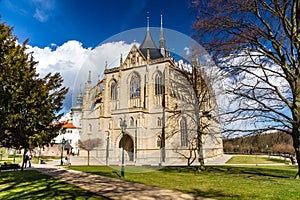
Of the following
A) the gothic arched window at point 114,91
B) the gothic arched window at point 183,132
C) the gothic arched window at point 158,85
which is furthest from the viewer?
the gothic arched window at point 114,91

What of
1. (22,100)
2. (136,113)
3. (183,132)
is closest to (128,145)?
(136,113)

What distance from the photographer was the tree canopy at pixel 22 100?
1009 centimetres

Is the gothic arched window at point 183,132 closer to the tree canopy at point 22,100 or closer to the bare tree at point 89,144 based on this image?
the tree canopy at point 22,100

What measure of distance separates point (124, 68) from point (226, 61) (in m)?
23.2

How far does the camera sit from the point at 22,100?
1080 cm

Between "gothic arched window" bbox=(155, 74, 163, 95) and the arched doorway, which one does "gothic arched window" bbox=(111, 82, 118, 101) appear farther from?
the arched doorway

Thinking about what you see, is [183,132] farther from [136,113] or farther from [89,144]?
[89,144]

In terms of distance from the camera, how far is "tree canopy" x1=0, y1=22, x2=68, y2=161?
33.1ft

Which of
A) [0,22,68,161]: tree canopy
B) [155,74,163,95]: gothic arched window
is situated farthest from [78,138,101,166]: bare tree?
[0,22,68,161]: tree canopy

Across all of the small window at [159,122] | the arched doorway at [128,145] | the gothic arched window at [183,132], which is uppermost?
the small window at [159,122]

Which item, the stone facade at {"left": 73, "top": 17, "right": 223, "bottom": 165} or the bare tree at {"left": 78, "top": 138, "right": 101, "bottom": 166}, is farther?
the bare tree at {"left": 78, "top": 138, "right": 101, "bottom": 166}

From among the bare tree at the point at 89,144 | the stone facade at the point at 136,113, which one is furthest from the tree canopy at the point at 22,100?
the bare tree at the point at 89,144

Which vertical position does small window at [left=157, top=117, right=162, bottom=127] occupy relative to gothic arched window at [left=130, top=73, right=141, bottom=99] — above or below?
below

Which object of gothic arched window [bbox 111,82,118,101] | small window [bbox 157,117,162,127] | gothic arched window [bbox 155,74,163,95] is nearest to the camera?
small window [bbox 157,117,162,127]
